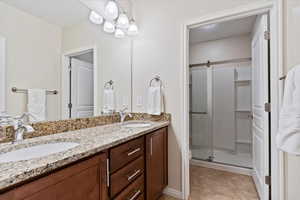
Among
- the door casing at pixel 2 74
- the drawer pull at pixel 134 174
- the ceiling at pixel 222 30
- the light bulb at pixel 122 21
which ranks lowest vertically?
the drawer pull at pixel 134 174

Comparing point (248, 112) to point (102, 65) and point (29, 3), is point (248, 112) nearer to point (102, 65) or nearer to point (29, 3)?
point (102, 65)

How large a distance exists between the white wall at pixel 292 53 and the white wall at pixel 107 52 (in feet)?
5.40

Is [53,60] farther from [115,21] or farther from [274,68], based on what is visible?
[274,68]

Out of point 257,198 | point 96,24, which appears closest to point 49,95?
point 96,24

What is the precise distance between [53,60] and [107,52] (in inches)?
29.0

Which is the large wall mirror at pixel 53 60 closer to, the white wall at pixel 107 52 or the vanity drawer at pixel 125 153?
the white wall at pixel 107 52

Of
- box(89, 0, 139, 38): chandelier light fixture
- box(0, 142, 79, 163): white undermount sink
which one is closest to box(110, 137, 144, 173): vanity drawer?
box(0, 142, 79, 163): white undermount sink

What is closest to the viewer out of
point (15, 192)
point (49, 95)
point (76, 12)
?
point (15, 192)

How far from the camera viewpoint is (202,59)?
128 inches

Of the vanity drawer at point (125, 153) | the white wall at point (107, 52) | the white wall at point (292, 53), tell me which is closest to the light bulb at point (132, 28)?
the white wall at point (107, 52)

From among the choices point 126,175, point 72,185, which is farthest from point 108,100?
point 72,185

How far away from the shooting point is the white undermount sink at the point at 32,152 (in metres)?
0.83

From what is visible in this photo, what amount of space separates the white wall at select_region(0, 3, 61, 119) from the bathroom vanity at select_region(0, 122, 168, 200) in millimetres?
487

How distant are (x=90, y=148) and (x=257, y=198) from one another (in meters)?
1.98
